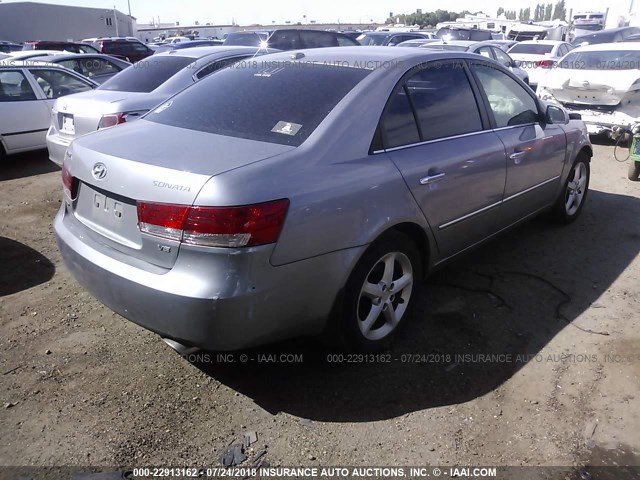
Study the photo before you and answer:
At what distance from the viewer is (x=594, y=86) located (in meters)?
8.39

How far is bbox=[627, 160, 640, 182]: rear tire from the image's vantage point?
6.80 meters

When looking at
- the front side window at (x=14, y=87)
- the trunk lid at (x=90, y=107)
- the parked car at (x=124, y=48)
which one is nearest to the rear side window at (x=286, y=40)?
the front side window at (x=14, y=87)

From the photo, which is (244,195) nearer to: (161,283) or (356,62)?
(161,283)

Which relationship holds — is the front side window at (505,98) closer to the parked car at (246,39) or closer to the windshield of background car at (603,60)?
the windshield of background car at (603,60)

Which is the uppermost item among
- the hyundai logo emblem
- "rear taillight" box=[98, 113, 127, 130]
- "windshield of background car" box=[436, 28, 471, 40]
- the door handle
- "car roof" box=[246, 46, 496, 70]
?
"car roof" box=[246, 46, 496, 70]

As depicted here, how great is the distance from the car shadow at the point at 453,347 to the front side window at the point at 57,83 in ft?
21.7

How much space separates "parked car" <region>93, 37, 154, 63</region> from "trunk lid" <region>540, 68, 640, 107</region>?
16.4m

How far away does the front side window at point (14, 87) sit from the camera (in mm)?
7449

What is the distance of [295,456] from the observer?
2467 mm

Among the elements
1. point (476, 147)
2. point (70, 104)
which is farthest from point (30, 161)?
point (476, 147)

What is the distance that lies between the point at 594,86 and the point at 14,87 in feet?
28.2

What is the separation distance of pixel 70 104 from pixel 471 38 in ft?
53.5

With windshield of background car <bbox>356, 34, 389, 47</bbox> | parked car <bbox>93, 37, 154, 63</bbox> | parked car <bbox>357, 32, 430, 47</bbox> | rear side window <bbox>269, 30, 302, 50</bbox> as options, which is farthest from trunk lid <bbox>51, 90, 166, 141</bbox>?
parked car <bbox>93, 37, 154, 63</bbox>

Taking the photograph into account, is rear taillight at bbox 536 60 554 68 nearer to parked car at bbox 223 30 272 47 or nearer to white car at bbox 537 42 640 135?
white car at bbox 537 42 640 135
